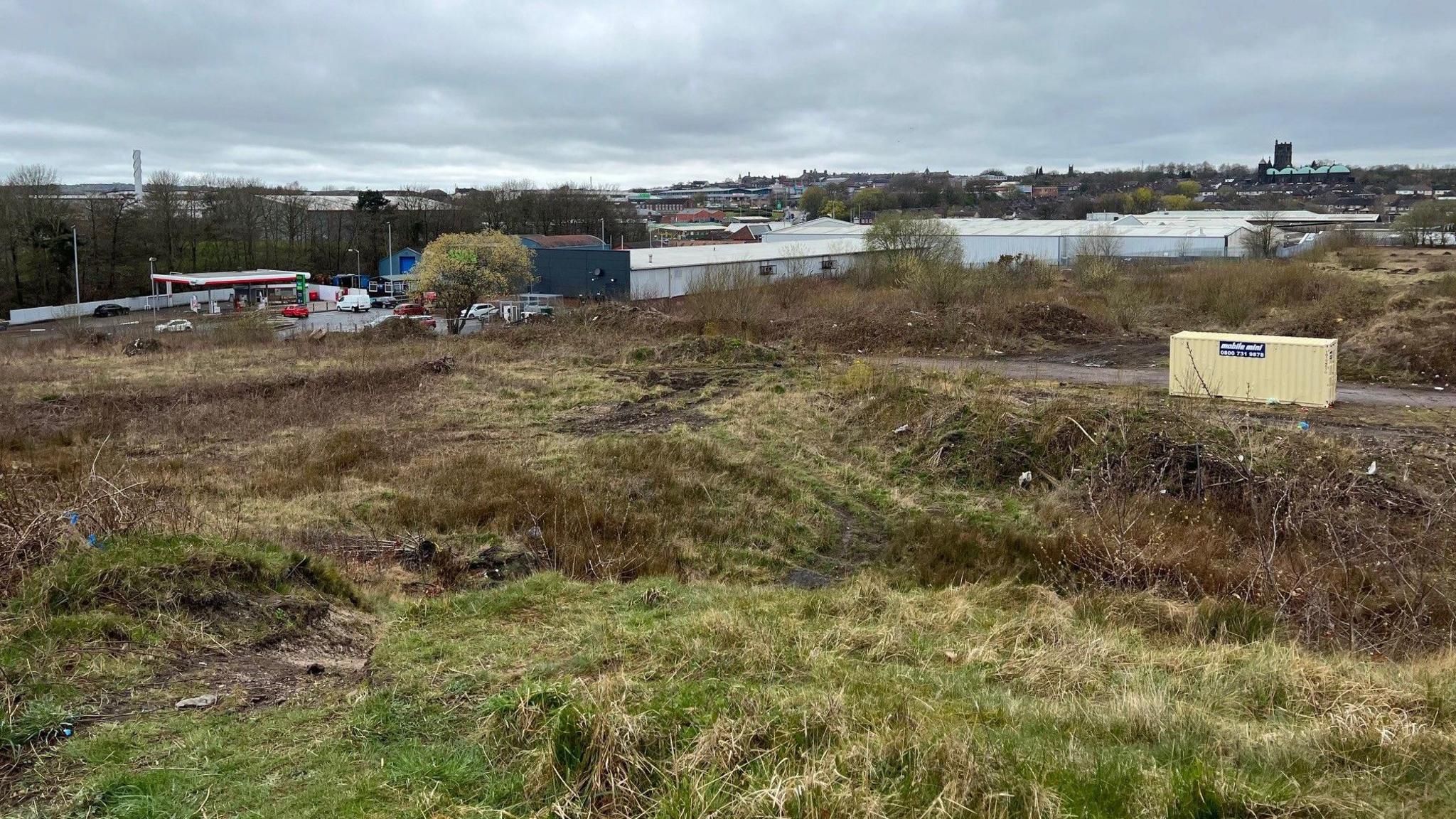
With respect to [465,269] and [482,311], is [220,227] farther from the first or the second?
[465,269]

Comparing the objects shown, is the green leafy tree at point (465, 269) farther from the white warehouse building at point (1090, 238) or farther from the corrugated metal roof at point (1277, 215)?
the corrugated metal roof at point (1277, 215)

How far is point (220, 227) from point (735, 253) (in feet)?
126

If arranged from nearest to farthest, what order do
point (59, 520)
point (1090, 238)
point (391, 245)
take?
point (59, 520)
point (1090, 238)
point (391, 245)

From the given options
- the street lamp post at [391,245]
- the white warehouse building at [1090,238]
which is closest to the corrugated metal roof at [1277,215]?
the white warehouse building at [1090,238]

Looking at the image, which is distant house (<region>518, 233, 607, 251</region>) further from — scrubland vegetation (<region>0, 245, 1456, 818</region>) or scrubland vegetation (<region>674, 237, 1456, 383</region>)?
scrubland vegetation (<region>0, 245, 1456, 818</region>)

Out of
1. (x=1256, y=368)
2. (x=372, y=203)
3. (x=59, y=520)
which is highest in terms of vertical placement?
(x=372, y=203)

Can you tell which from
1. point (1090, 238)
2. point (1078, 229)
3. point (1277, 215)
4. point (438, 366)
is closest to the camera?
point (438, 366)

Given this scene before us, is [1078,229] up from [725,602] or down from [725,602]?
up

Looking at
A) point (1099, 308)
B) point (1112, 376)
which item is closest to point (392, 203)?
point (1099, 308)

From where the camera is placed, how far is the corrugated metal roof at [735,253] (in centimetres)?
4872

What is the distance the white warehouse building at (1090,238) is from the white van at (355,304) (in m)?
28.0

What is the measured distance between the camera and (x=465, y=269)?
36.9m

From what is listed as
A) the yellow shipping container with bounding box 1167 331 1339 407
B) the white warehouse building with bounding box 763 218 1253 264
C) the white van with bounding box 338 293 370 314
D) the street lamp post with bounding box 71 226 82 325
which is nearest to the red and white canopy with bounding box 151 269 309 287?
the white van with bounding box 338 293 370 314

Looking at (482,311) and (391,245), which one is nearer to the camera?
(482,311)
